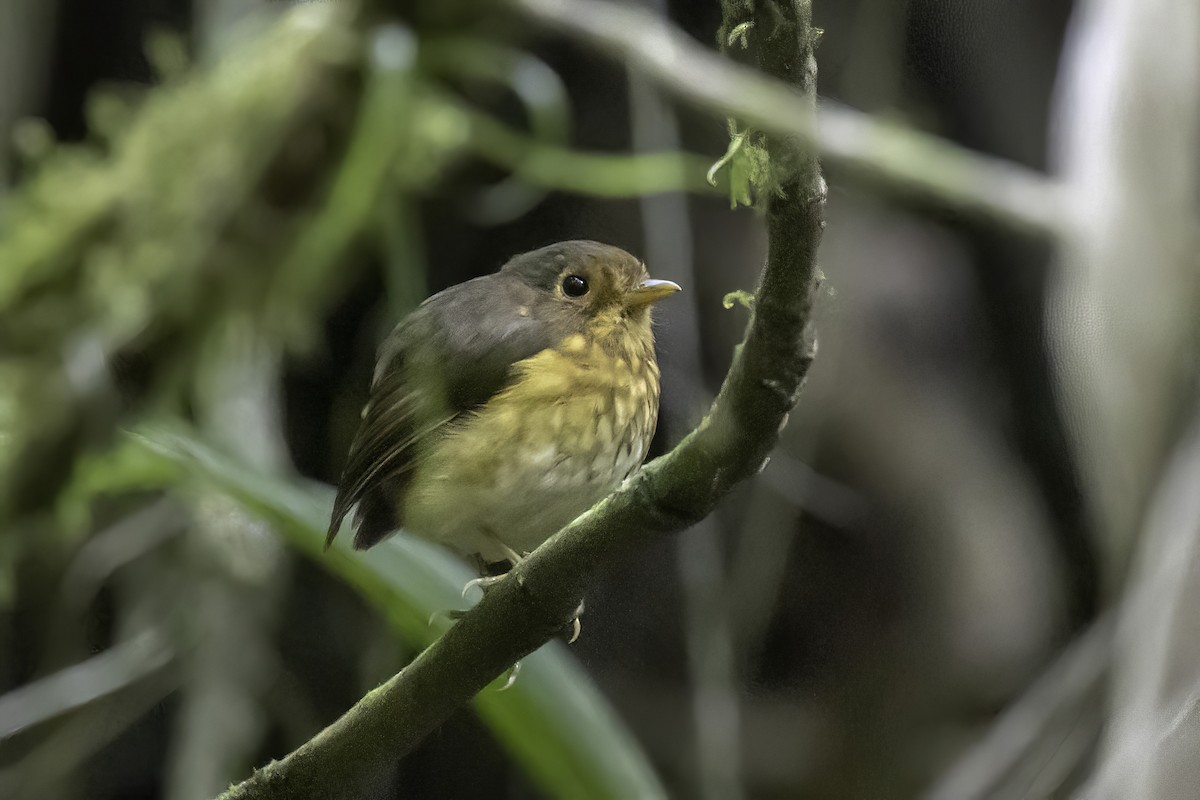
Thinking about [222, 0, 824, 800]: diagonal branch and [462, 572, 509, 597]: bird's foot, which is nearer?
[222, 0, 824, 800]: diagonal branch

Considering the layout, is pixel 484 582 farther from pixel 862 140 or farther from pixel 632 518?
pixel 862 140

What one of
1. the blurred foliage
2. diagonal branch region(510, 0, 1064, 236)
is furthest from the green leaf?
diagonal branch region(510, 0, 1064, 236)

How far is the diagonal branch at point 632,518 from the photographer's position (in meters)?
0.58

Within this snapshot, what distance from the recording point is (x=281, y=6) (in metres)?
0.87

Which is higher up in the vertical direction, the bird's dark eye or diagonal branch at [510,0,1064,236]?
diagonal branch at [510,0,1064,236]

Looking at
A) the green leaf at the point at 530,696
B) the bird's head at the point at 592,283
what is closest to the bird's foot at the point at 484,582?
the green leaf at the point at 530,696

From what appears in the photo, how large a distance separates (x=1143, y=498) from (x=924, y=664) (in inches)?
8.2

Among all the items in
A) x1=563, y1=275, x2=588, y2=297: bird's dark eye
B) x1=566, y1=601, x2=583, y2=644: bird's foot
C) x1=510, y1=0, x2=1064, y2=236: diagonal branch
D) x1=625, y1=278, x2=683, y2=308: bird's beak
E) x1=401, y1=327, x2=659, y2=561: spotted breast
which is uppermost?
x1=510, y1=0, x2=1064, y2=236: diagonal branch

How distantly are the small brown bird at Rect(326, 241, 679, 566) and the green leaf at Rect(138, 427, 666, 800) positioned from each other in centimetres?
2

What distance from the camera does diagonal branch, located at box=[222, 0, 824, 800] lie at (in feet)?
1.90

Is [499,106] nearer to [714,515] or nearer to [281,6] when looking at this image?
[281,6]

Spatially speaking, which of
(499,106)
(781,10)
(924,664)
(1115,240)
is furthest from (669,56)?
(924,664)

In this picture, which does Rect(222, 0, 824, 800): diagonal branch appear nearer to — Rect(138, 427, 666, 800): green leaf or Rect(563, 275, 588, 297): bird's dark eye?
Rect(138, 427, 666, 800): green leaf

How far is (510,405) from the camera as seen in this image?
2.66 feet
